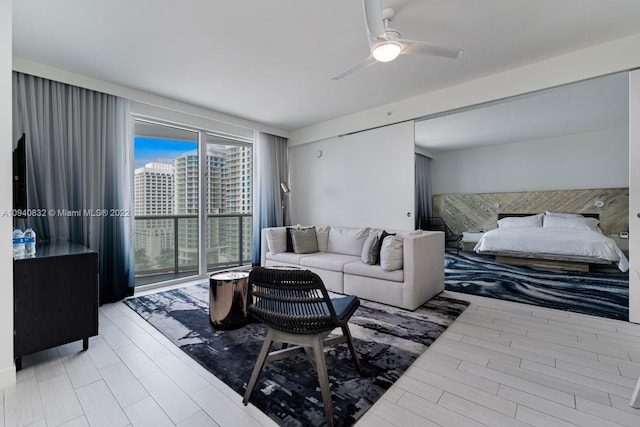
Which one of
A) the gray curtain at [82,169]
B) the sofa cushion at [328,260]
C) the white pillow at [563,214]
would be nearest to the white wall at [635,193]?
the sofa cushion at [328,260]

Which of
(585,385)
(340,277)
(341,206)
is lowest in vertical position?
(585,385)

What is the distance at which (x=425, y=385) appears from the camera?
66.5 inches

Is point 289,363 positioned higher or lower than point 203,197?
lower

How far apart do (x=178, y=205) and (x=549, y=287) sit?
18.0 ft

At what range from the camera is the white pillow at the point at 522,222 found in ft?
19.0

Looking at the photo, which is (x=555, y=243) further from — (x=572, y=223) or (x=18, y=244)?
(x=18, y=244)

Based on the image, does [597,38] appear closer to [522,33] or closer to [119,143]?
[522,33]

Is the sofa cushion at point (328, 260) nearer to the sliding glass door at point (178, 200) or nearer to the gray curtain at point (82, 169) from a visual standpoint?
the sliding glass door at point (178, 200)

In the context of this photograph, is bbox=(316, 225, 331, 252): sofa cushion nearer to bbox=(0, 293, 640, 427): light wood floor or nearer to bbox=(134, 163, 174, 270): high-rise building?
bbox=(0, 293, 640, 427): light wood floor

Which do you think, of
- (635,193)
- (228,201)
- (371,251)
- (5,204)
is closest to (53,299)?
(5,204)

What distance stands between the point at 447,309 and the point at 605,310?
1638 mm

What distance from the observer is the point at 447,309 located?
2936mm

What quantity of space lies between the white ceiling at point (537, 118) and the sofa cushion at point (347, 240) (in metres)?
2.10

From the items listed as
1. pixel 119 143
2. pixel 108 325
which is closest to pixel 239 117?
pixel 119 143
